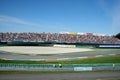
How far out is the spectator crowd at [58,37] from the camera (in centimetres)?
7637

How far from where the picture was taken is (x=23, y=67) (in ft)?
78.1

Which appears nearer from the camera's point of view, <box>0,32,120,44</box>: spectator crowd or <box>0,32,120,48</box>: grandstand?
<box>0,32,120,48</box>: grandstand

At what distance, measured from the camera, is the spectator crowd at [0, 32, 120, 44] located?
7637 centimetres

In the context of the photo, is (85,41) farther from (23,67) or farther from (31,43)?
(23,67)

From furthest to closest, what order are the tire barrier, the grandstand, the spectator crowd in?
the spectator crowd < the grandstand < the tire barrier

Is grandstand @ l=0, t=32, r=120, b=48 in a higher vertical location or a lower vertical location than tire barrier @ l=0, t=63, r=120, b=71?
higher

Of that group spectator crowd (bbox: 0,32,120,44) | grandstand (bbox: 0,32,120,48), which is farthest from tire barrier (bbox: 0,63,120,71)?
spectator crowd (bbox: 0,32,120,44)

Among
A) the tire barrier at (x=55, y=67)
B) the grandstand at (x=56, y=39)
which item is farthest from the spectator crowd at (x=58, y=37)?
the tire barrier at (x=55, y=67)

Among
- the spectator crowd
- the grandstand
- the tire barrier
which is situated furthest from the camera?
the spectator crowd

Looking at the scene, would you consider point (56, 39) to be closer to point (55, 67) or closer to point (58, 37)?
point (58, 37)

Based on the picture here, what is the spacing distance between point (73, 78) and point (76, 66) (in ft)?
15.4

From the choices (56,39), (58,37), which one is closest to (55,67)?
(56,39)

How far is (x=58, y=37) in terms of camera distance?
8194cm

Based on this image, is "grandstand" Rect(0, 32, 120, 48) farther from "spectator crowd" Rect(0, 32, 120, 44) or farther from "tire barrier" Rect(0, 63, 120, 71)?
"tire barrier" Rect(0, 63, 120, 71)
